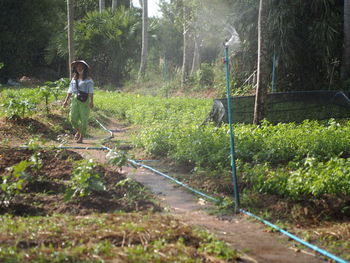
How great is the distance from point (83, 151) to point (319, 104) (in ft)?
21.6

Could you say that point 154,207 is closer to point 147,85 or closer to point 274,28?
point 274,28

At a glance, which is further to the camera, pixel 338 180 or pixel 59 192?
pixel 59 192

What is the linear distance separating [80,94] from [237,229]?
568 cm

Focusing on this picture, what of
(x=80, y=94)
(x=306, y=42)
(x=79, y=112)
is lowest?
(x=79, y=112)

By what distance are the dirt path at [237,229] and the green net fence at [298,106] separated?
5.20 m

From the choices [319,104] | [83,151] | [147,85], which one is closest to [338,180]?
[83,151]

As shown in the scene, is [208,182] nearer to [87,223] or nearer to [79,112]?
[87,223]

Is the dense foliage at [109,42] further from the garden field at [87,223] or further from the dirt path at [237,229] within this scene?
the dirt path at [237,229]

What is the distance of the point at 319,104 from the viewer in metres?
11.9

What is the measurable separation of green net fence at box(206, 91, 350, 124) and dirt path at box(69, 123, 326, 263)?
5197mm

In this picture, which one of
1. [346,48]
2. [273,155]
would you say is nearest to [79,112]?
[273,155]

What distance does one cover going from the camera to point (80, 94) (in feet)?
31.0

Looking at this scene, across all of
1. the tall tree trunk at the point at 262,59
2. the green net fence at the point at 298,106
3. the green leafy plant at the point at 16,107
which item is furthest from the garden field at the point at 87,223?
the green net fence at the point at 298,106

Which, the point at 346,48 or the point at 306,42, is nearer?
the point at 346,48
